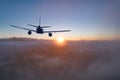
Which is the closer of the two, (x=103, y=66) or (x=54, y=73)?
(x=54, y=73)

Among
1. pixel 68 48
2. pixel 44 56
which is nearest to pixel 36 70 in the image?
pixel 44 56

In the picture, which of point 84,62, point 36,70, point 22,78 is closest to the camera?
point 22,78

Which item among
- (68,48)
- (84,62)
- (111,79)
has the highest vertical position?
(68,48)

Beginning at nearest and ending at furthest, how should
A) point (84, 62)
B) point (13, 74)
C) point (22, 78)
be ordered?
point (22, 78)
point (13, 74)
point (84, 62)

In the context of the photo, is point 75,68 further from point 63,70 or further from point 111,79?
point 111,79

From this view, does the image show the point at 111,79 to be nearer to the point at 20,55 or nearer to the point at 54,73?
the point at 54,73

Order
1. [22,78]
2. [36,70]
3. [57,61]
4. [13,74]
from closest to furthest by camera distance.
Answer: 1. [22,78]
2. [13,74]
3. [36,70]
4. [57,61]

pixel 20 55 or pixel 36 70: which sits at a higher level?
pixel 20 55

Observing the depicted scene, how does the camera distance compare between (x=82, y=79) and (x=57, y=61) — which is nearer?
(x=82, y=79)

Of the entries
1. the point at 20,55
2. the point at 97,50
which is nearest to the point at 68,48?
the point at 97,50
